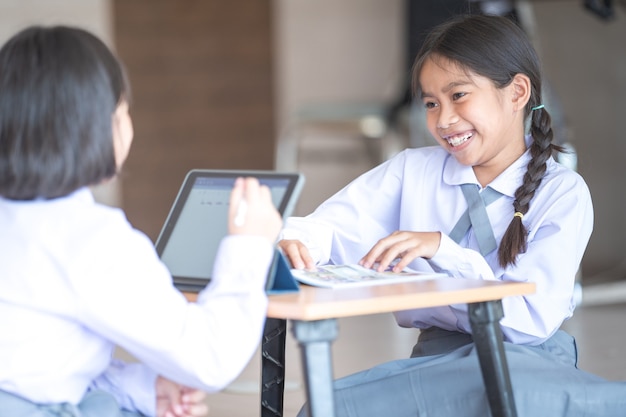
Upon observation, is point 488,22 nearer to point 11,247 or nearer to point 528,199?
point 528,199

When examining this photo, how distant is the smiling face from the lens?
1.88m

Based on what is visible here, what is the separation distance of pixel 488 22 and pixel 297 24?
413cm

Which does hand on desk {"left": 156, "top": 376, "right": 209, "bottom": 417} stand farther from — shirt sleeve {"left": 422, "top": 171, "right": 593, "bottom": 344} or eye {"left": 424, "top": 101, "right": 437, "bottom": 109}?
eye {"left": 424, "top": 101, "right": 437, "bottom": 109}

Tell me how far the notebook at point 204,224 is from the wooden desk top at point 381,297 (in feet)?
0.18

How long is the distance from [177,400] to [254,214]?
0.29m

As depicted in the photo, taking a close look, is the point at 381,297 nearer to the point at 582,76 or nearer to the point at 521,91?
the point at 521,91

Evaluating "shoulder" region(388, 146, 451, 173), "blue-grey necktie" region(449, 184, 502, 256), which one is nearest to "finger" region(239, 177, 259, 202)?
"blue-grey necktie" region(449, 184, 502, 256)

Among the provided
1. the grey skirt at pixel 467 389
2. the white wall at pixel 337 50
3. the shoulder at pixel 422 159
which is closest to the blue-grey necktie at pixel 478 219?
the shoulder at pixel 422 159

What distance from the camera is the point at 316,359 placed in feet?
4.15

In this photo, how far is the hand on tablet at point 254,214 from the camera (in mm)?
1288

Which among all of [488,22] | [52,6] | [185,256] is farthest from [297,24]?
[185,256]

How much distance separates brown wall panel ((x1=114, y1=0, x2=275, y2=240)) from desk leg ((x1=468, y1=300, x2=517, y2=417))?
16.4ft

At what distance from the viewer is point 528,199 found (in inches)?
71.4

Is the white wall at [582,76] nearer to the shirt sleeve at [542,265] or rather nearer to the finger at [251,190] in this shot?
the shirt sleeve at [542,265]
